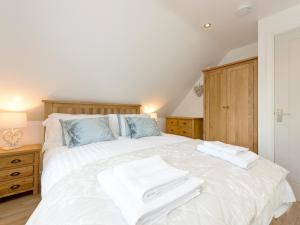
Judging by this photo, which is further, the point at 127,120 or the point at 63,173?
the point at 127,120

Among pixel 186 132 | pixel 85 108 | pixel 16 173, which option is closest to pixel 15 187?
pixel 16 173

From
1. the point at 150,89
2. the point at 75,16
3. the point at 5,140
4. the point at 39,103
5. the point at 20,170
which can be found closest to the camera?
the point at 75,16

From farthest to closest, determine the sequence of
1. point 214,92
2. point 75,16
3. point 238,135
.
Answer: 1. point 214,92
2. point 238,135
3. point 75,16

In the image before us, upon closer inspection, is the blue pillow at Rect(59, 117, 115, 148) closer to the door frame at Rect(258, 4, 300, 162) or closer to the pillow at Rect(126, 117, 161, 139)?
the pillow at Rect(126, 117, 161, 139)

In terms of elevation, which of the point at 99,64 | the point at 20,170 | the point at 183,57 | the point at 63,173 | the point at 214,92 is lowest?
the point at 20,170

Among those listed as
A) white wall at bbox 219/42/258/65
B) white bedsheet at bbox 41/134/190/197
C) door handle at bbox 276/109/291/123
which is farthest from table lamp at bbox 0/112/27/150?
white wall at bbox 219/42/258/65

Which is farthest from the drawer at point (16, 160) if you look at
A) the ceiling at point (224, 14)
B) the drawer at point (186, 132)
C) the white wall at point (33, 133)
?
the drawer at point (186, 132)

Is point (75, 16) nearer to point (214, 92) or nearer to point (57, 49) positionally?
point (57, 49)

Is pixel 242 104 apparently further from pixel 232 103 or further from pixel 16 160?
pixel 16 160

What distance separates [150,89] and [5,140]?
2.36 m

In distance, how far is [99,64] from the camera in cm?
247

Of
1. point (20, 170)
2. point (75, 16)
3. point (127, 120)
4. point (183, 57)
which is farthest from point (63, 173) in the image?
point (183, 57)

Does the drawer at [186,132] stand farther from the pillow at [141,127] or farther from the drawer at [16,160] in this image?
Result: the drawer at [16,160]

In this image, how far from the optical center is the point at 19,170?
2.01m
